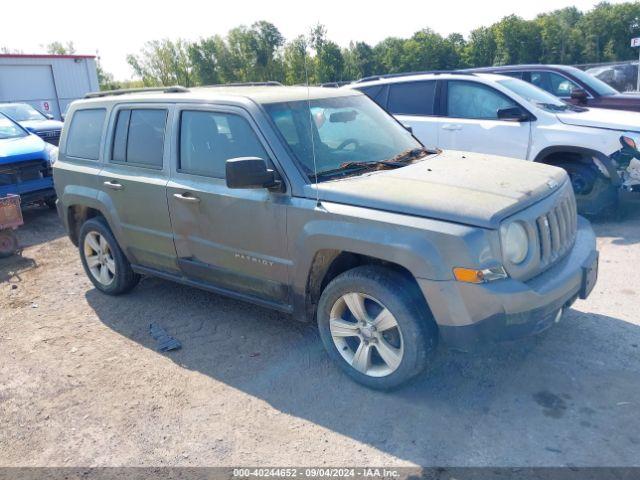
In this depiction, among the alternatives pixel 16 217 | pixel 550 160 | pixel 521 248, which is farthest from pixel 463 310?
pixel 16 217

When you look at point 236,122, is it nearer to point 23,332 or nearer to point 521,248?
point 521,248

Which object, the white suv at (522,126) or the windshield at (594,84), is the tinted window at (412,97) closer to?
the white suv at (522,126)

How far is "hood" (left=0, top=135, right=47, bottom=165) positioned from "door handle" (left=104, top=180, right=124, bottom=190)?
4.33 meters

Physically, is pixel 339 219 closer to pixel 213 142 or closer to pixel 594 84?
pixel 213 142

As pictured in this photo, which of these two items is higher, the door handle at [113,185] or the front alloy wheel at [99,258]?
the door handle at [113,185]

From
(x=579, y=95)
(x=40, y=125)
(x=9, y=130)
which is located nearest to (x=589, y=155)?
(x=579, y=95)

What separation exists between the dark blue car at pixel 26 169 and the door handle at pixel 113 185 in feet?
13.0

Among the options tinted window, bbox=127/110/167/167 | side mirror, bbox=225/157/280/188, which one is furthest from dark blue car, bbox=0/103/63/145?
side mirror, bbox=225/157/280/188

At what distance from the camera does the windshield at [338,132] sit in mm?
3939

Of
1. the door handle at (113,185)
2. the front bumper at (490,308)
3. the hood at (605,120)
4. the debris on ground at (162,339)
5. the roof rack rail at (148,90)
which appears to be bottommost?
the debris on ground at (162,339)

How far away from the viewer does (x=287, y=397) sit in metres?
3.63

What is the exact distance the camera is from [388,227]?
3.24 metres

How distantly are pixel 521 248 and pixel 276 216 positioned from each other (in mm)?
1544

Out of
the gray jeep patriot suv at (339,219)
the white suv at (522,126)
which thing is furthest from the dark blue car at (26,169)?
the white suv at (522,126)
